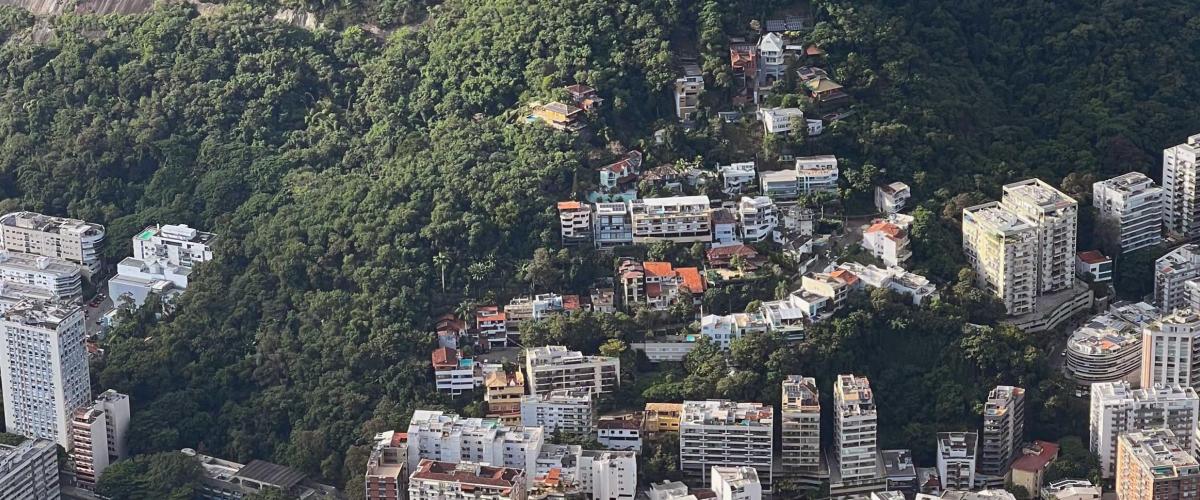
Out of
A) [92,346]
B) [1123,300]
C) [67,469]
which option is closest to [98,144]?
[92,346]

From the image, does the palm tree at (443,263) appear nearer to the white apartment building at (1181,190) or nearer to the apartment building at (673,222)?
the apartment building at (673,222)

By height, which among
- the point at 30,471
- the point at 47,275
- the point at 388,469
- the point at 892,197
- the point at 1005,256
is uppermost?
the point at 892,197

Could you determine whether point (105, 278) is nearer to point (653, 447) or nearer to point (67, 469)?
point (67, 469)

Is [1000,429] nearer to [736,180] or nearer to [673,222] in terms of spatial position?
[673,222]

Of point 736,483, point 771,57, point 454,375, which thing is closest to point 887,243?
point 771,57

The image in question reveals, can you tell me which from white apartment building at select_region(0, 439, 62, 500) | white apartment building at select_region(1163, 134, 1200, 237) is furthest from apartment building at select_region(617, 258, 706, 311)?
white apartment building at select_region(0, 439, 62, 500)

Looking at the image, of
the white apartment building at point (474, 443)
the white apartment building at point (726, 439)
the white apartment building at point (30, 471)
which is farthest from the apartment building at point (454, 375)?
the white apartment building at point (30, 471)
